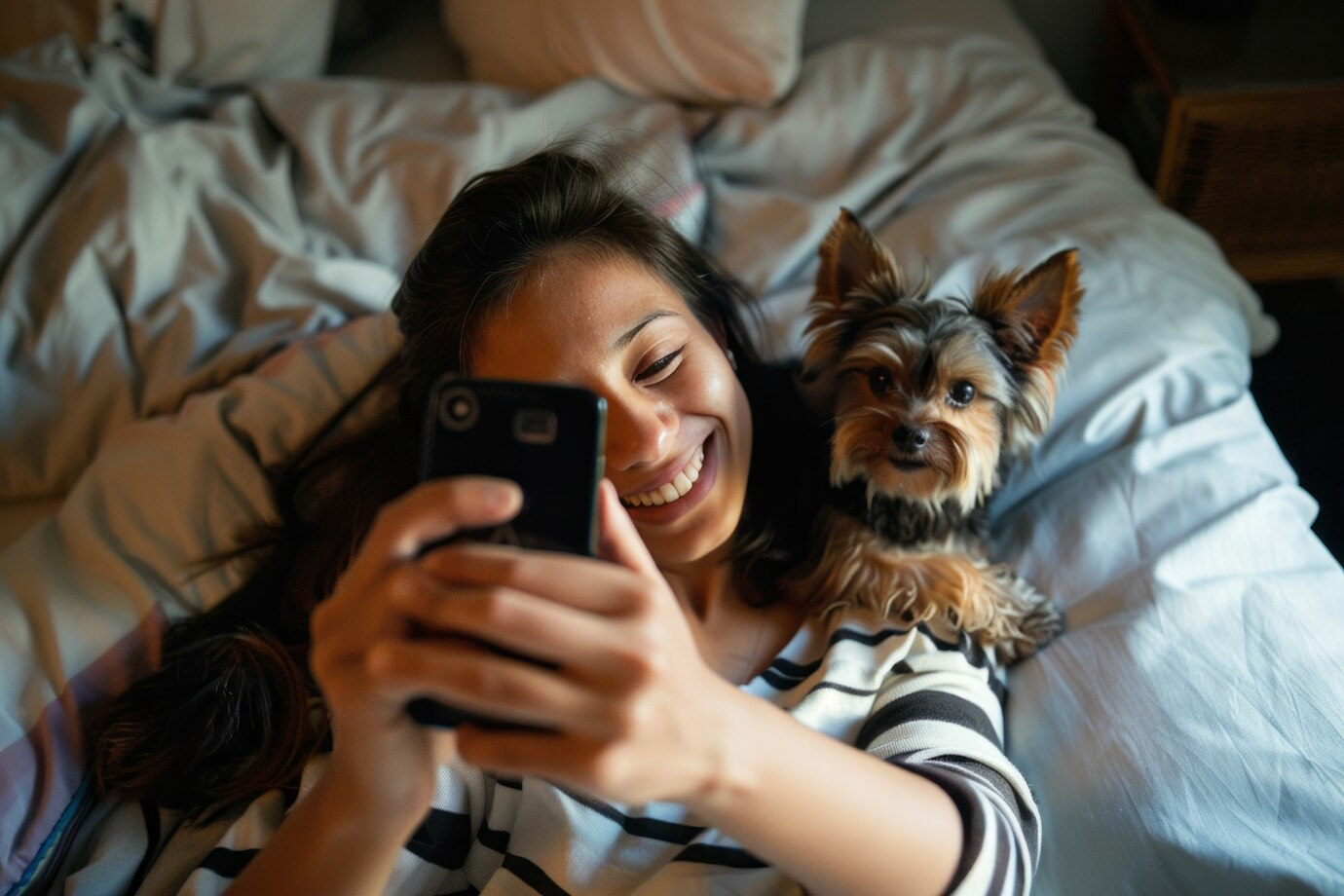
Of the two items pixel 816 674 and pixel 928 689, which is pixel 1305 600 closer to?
pixel 928 689

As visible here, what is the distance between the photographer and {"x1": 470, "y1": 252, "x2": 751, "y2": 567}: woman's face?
3.26ft

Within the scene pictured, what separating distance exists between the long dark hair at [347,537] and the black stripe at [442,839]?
0.15 meters

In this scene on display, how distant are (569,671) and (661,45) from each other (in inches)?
58.0

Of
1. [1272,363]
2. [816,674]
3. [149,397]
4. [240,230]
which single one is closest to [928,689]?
[816,674]

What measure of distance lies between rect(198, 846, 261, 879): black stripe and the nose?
0.52m

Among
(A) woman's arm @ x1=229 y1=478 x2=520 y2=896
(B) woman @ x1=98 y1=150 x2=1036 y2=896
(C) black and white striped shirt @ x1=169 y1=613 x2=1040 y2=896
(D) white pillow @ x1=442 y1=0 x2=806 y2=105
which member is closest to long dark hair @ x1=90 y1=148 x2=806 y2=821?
(B) woman @ x1=98 y1=150 x2=1036 y2=896

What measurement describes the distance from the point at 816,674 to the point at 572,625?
0.56 metres

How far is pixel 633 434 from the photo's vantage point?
976mm

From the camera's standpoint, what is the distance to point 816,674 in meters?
1.09

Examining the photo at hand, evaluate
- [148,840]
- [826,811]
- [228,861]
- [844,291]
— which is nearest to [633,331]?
[844,291]

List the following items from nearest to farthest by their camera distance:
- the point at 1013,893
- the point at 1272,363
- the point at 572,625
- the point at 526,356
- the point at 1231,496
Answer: the point at 572,625, the point at 1013,893, the point at 526,356, the point at 1231,496, the point at 1272,363

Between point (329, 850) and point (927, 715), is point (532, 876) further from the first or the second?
point (927, 715)

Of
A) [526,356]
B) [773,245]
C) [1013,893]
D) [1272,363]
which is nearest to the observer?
[1013,893]

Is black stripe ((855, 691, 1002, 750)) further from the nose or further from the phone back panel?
the phone back panel
